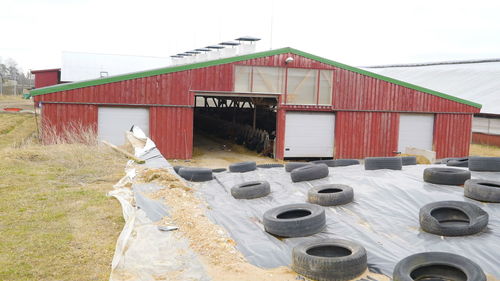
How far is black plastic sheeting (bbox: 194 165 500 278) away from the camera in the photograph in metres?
6.83

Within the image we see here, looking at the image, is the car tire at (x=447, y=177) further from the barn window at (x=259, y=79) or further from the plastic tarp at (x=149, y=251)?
the barn window at (x=259, y=79)

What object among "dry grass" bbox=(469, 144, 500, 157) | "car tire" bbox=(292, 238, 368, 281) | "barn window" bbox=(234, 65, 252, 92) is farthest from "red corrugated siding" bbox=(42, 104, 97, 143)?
"dry grass" bbox=(469, 144, 500, 157)

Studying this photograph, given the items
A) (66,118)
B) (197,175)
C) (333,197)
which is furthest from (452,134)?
(66,118)

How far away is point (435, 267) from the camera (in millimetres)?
6109

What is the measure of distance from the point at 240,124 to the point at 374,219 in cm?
2207

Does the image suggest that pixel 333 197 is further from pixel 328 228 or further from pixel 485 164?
pixel 485 164

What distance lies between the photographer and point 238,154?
24.7m

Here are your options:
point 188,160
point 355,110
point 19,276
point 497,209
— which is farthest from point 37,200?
point 355,110

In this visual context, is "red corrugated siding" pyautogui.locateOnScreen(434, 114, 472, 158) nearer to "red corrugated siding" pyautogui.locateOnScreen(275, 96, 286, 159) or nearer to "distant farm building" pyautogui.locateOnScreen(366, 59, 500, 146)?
"distant farm building" pyautogui.locateOnScreen(366, 59, 500, 146)

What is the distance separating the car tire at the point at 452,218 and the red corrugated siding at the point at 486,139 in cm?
2590

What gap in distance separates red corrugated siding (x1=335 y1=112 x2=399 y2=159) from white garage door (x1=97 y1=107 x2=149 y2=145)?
30.6ft

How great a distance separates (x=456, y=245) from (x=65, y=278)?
5464 millimetres

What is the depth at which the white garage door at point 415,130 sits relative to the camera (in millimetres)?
24484

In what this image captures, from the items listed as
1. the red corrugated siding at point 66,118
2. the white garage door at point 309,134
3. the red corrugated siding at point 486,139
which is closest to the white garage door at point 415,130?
the white garage door at point 309,134
